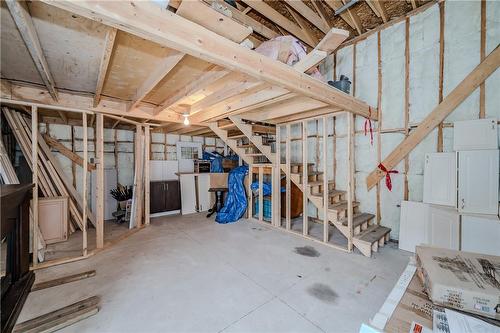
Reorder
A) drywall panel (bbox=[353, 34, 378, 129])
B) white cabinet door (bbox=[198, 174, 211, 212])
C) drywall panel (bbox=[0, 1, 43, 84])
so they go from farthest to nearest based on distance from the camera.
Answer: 1. white cabinet door (bbox=[198, 174, 211, 212])
2. drywall panel (bbox=[353, 34, 378, 129])
3. drywall panel (bbox=[0, 1, 43, 84])

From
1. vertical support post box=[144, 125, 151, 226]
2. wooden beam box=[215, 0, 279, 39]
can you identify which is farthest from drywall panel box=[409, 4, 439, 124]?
vertical support post box=[144, 125, 151, 226]

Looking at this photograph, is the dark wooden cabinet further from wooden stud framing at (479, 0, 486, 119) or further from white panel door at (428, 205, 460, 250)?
wooden stud framing at (479, 0, 486, 119)

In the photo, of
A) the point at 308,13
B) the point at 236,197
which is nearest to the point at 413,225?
the point at 236,197

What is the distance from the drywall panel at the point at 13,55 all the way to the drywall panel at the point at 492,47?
4.99 metres

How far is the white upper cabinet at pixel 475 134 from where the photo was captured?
255cm

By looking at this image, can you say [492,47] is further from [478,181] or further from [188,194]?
[188,194]

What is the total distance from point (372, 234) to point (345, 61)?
10.9 feet

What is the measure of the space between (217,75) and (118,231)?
3704mm

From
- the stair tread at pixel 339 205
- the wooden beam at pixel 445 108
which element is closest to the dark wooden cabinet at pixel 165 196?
the stair tread at pixel 339 205

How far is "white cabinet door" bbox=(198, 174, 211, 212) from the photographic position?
5.74 metres

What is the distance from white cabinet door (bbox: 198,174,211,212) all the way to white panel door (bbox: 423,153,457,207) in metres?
4.75

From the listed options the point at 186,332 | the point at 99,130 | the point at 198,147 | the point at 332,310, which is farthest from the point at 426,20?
the point at 198,147

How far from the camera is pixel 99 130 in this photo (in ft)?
10.7

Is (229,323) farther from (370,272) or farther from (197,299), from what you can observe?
(370,272)
